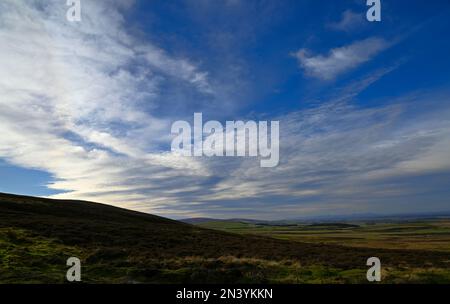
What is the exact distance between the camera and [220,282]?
23547 millimetres

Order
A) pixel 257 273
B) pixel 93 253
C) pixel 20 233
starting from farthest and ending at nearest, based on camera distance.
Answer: pixel 20 233 < pixel 93 253 < pixel 257 273

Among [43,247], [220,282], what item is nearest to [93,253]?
[43,247]

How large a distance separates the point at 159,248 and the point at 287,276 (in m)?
18.8

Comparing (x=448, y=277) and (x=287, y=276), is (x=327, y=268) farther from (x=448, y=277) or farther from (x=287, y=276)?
(x=448, y=277)

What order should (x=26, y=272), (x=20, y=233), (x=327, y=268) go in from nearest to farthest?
(x=26, y=272), (x=327, y=268), (x=20, y=233)

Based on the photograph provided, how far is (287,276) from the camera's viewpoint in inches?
1024

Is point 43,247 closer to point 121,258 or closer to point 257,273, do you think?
point 121,258

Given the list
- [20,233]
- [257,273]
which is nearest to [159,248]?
[20,233]

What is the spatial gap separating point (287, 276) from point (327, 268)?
19.1 feet
